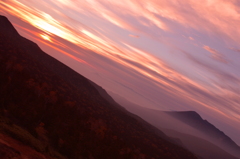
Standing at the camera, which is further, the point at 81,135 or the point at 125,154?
the point at 125,154

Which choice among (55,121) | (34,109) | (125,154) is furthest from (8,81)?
(125,154)

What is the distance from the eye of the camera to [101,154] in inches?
942

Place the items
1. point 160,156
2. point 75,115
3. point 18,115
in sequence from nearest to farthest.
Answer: point 18,115 < point 75,115 < point 160,156

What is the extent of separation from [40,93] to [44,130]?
22.3 ft

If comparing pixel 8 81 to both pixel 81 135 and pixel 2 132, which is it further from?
pixel 2 132

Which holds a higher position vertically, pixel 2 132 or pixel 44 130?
pixel 2 132

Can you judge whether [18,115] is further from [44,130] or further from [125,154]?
[125,154]

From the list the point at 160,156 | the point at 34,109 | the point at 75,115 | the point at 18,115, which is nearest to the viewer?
the point at 18,115

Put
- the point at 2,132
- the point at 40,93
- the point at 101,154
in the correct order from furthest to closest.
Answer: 1. the point at 40,93
2. the point at 101,154
3. the point at 2,132

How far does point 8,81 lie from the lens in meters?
22.8

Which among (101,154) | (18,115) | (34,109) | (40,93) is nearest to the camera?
(18,115)

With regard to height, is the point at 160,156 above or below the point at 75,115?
below

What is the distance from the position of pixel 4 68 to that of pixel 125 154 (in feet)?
61.0

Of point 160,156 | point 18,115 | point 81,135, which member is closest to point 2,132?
point 18,115
